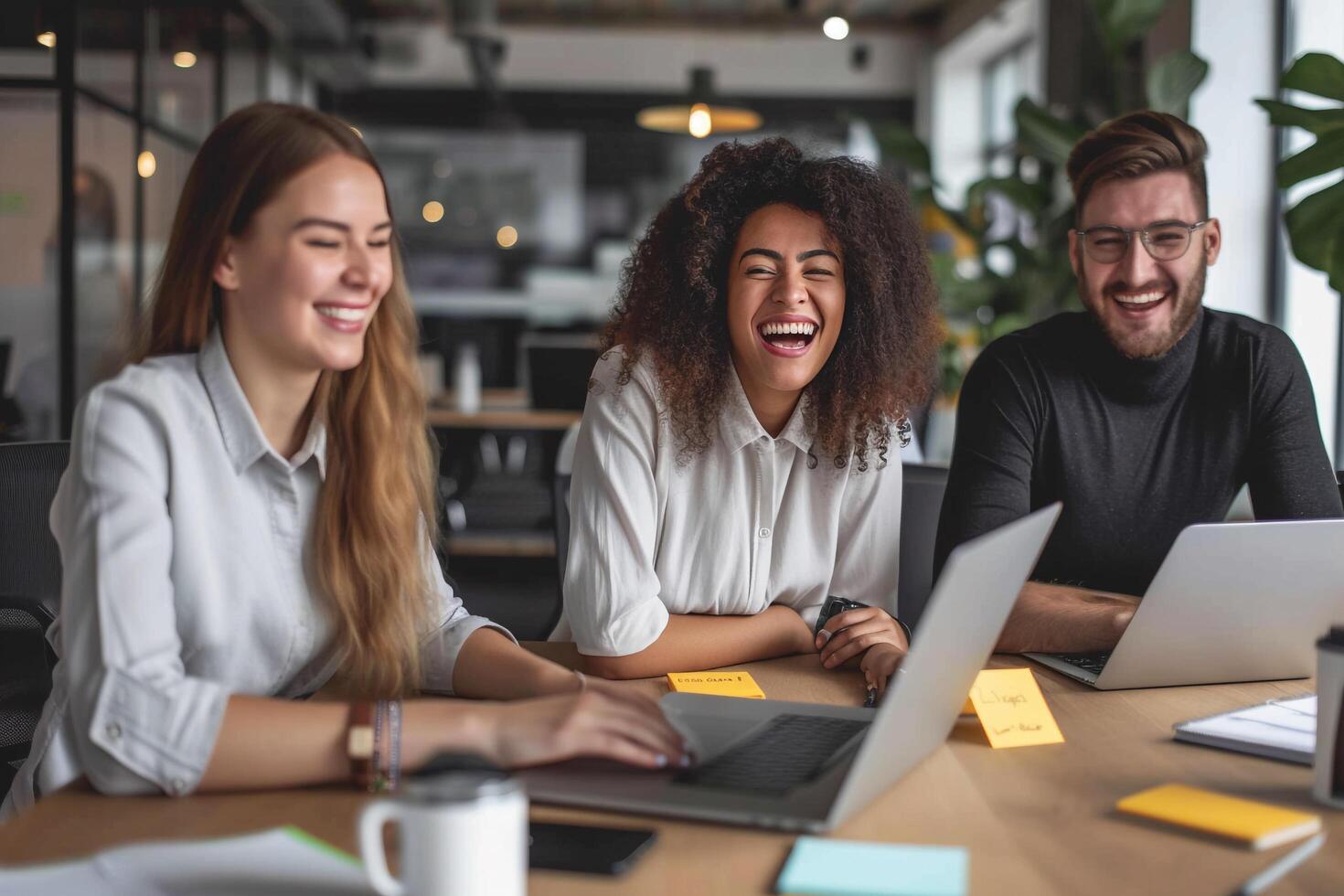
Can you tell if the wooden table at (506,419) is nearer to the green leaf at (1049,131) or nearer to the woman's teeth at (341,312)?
the green leaf at (1049,131)

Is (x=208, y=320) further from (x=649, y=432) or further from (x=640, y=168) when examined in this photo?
(x=640, y=168)

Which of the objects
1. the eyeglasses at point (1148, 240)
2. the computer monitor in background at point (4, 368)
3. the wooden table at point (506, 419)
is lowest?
the wooden table at point (506, 419)

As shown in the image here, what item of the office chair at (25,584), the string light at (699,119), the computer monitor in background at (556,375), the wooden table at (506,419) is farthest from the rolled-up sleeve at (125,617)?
the string light at (699,119)

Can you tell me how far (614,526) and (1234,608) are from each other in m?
0.77

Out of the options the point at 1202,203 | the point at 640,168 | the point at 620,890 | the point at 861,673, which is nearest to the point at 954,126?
the point at 640,168

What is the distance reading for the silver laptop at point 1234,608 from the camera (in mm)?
1315

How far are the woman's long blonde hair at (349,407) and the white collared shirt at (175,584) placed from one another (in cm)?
3

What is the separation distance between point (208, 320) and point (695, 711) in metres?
0.67

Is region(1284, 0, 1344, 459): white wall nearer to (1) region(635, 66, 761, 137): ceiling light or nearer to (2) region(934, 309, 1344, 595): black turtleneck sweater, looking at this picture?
(2) region(934, 309, 1344, 595): black turtleneck sweater

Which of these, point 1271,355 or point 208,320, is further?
point 1271,355

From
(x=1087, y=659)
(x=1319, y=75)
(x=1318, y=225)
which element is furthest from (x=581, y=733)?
(x=1319, y=75)

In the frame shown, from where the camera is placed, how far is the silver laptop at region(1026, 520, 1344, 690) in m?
1.32

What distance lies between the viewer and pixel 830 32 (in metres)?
6.66

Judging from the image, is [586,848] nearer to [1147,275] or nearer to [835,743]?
[835,743]
